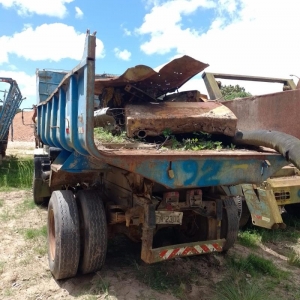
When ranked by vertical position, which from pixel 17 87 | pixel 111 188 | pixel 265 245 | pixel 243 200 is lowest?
pixel 265 245

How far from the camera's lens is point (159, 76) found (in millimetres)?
3852

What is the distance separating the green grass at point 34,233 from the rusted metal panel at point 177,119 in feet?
6.94

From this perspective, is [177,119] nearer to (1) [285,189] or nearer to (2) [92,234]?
(2) [92,234]

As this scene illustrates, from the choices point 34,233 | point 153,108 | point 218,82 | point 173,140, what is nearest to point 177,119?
point 173,140

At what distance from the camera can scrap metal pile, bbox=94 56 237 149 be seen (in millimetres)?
3480

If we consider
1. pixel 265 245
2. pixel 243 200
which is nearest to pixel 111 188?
pixel 243 200

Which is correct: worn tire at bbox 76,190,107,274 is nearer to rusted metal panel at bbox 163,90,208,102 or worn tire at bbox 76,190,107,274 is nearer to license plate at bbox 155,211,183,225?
license plate at bbox 155,211,183,225

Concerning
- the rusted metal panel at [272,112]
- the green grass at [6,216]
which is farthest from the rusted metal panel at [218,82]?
the green grass at [6,216]

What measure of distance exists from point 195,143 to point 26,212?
3523mm

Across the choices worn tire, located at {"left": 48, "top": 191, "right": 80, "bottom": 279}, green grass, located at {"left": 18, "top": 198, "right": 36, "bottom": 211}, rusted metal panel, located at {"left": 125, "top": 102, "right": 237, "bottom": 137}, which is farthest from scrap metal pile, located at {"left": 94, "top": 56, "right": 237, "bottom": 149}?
green grass, located at {"left": 18, "top": 198, "right": 36, "bottom": 211}

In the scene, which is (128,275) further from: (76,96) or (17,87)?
(17,87)

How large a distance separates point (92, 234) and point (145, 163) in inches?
40.9

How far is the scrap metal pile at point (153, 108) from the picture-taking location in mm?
3480

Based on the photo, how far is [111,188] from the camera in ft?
12.8
